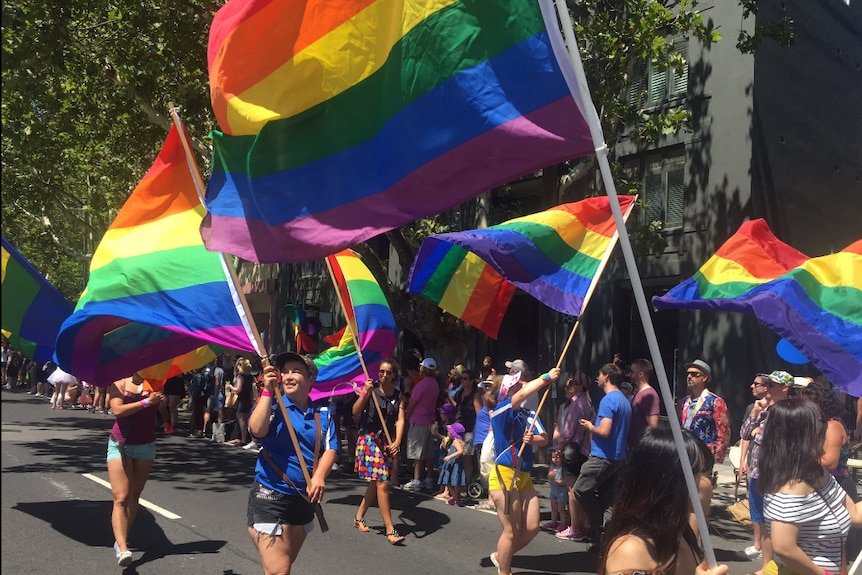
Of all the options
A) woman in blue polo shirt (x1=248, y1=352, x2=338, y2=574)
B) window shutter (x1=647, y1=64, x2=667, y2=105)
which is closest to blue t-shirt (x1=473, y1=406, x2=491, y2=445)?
woman in blue polo shirt (x1=248, y1=352, x2=338, y2=574)

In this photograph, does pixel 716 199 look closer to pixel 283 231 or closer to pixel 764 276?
pixel 764 276

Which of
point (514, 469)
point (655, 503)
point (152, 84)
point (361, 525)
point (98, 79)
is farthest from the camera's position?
point (98, 79)

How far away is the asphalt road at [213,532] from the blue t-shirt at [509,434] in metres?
1.08

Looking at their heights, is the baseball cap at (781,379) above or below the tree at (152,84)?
Answer: below

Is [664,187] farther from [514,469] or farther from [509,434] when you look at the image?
[514,469]

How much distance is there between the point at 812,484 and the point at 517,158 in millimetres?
2088

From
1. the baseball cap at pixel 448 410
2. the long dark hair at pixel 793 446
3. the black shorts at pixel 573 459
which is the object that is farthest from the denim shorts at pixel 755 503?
the baseball cap at pixel 448 410

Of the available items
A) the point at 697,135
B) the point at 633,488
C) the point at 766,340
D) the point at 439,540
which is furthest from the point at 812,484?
the point at 697,135

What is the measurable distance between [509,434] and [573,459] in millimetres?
2112

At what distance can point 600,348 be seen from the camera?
17.9 m

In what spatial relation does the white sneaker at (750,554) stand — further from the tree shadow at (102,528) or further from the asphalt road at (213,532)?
the tree shadow at (102,528)

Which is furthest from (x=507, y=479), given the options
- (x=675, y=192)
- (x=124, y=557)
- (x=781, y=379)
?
(x=675, y=192)

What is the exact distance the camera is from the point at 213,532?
8.18 m

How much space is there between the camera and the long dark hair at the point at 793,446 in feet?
12.9
